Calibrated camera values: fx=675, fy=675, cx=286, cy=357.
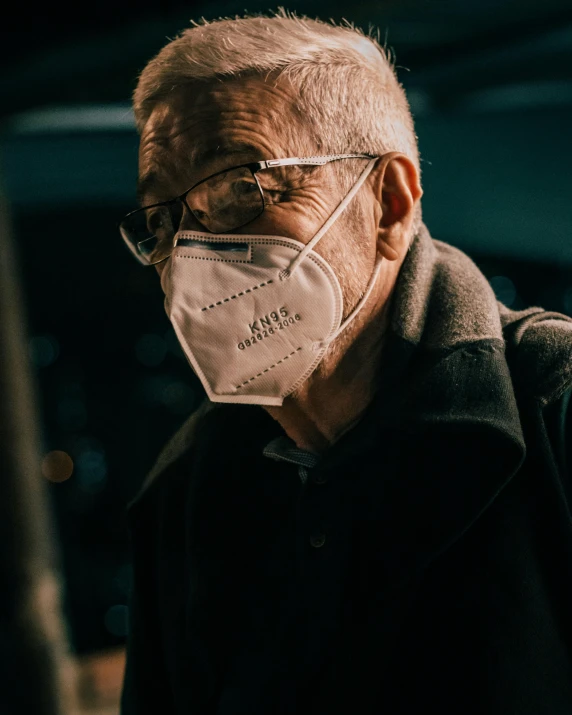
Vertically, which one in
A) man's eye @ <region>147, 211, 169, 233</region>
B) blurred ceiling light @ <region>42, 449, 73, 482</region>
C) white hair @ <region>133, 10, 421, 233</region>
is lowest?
blurred ceiling light @ <region>42, 449, 73, 482</region>

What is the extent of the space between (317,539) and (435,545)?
0.22 meters

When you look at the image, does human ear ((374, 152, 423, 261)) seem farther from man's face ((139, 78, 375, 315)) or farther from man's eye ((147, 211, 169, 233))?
man's eye ((147, 211, 169, 233))

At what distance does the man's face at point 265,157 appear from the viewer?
50.4 inches

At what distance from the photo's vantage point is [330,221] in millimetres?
1311

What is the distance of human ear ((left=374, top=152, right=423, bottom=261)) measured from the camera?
135 centimetres

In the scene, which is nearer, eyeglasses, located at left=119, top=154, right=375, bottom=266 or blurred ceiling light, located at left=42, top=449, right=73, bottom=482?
eyeglasses, located at left=119, top=154, right=375, bottom=266

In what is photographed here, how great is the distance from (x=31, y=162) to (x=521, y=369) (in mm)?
3853

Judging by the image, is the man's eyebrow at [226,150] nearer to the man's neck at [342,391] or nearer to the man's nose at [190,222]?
the man's nose at [190,222]

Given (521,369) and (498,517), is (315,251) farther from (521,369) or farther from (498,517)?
(498,517)

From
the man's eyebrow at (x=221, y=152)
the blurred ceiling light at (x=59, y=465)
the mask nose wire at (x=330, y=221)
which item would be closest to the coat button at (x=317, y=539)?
the mask nose wire at (x=330, y=221)

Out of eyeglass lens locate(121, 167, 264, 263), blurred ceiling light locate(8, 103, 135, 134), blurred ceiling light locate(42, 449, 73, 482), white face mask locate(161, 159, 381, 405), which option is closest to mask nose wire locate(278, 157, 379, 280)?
white face mask locate(161, 159, 381, 405)

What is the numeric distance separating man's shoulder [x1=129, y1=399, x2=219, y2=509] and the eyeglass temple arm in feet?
1.88

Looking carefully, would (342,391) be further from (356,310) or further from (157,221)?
(157,221)

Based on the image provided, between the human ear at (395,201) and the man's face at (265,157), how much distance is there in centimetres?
3
